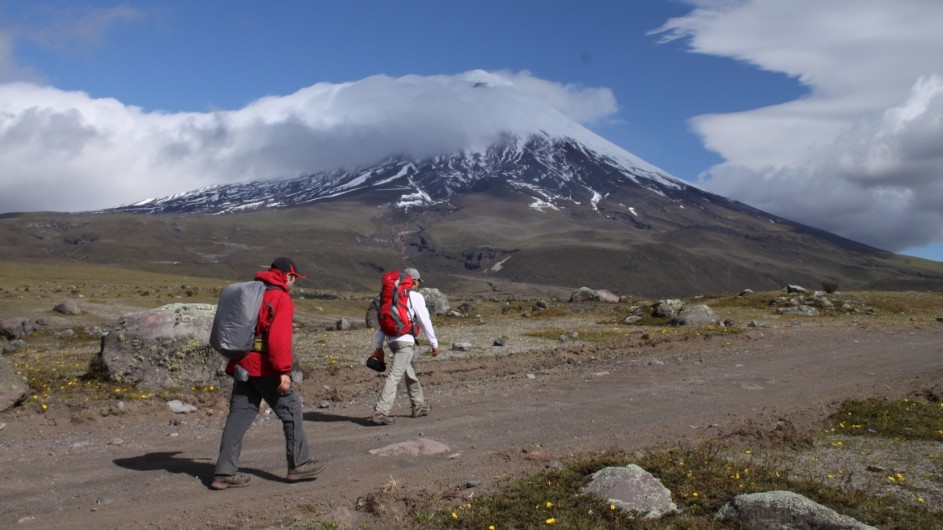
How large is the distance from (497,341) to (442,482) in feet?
47.8

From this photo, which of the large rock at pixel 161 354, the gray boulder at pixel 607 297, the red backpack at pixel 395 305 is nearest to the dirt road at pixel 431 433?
the red backpack at pixel 395 305

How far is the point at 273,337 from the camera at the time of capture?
7.96 metres

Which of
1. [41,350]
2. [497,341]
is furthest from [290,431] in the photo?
[41,350]

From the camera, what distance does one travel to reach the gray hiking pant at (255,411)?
810cm

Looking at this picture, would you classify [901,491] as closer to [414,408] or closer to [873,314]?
[414,408]

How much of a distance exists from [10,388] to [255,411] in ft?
20.0

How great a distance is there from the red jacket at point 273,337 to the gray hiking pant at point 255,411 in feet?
0.55

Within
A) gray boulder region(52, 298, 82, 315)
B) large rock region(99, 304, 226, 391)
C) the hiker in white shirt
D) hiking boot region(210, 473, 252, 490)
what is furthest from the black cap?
gray boulder region(52, 298, 82, 315)

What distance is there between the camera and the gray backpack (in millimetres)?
7879

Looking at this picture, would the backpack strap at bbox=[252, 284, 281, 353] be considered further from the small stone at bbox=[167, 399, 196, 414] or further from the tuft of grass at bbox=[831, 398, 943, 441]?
the tuft of grass at bbox=[831, 398, 943, 441]

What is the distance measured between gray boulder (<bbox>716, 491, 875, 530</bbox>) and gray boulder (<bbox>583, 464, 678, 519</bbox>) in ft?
1.79

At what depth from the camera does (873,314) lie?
3262 cm

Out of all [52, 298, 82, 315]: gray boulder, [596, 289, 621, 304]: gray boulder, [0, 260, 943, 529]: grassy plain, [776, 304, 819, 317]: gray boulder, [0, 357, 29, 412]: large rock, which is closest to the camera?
[0, 260, 943, 529]: grassy plain

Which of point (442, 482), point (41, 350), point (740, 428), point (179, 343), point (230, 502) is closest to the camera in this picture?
point (230, 502)
